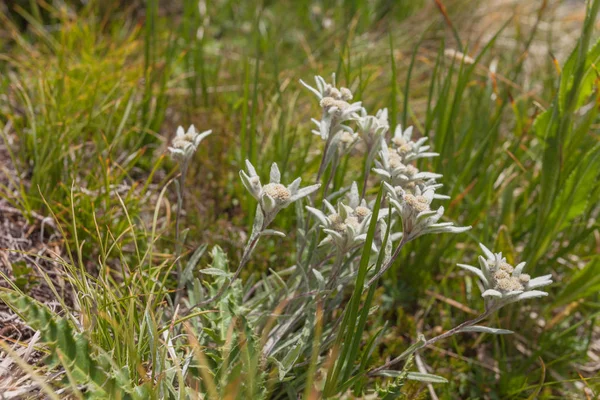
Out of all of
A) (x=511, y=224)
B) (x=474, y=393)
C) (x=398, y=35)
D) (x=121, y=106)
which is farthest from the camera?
(x=398, y=35)

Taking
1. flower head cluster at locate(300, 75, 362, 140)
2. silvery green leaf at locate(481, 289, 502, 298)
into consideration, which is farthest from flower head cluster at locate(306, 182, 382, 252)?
silvery green leaf at locate(481, 289, 502, 298)

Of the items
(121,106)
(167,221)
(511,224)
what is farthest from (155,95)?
(511,224)

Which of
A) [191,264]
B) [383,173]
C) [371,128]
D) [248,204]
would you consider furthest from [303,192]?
[248,204]

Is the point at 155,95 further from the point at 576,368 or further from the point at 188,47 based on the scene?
the point at 576,368

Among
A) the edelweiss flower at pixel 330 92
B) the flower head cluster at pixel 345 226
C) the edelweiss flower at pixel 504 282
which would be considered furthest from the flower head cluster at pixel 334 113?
the edelweiss flower at pixel 504 282

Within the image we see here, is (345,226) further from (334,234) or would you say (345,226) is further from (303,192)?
(303,192)

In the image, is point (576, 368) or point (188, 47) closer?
point (576, 368)
